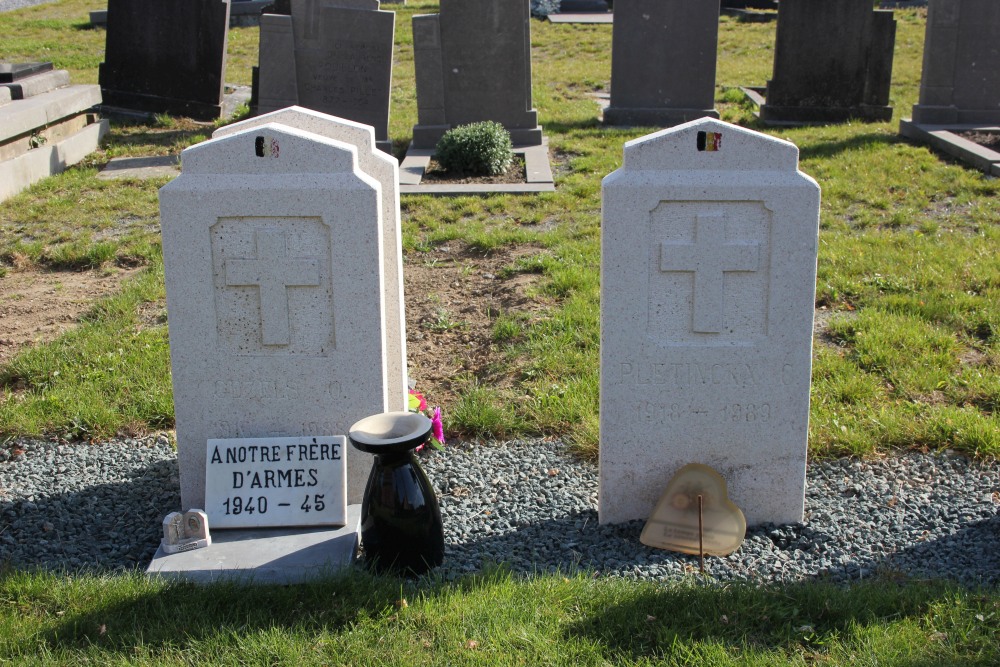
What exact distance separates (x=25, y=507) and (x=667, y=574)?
96.4 inches

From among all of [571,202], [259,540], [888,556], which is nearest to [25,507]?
[259,540]

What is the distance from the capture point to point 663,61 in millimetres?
11250

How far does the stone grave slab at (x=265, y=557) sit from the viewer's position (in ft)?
10.9

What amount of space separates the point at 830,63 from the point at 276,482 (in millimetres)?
9599

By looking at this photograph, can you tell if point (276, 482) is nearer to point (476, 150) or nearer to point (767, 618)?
point (767, 618)

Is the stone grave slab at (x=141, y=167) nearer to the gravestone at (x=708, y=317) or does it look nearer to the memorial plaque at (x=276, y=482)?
the memorial plaque at (x=276, y=482)

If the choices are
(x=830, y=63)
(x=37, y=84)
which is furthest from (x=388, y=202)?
(x=830, y=63)

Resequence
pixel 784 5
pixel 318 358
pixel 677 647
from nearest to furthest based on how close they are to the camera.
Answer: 1. pixel 677 647
2. pixel 318 358
3. pixel 784 5

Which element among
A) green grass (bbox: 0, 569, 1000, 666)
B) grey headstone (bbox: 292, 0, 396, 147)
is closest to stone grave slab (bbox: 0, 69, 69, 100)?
grey headstone (bbox: 292, 0, 396, 147)

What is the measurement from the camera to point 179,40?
1138cm

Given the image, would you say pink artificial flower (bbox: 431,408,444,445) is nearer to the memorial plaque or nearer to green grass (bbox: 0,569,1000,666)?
the memorial plaque

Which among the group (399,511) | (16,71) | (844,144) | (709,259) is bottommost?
(399,511)

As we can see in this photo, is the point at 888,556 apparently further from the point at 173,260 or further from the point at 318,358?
the point at 173,260

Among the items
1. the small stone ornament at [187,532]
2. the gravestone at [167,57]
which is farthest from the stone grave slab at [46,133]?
the small stone ornament at [187,532]
